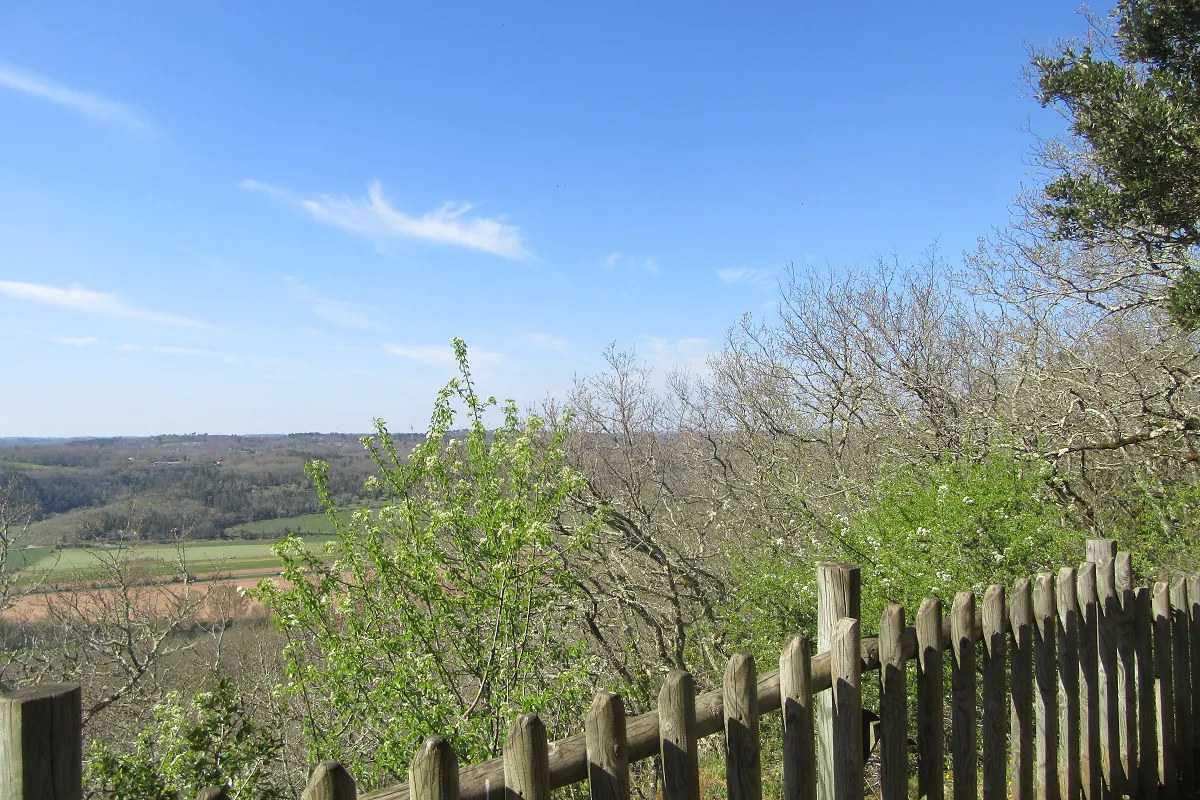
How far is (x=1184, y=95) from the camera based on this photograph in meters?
5.54

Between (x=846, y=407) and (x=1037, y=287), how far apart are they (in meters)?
2.48

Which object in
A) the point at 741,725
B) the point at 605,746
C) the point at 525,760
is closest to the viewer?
the point at 525,760

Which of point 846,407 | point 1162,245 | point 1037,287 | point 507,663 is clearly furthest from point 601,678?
point 1162,245

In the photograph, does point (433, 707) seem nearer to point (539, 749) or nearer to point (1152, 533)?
point (539, 749)

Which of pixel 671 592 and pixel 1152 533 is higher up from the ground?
pixel 1152 533

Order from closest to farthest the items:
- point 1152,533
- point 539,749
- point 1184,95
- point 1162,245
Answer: point 539,749, point 1152,533, point 1184,95, point 1162,245

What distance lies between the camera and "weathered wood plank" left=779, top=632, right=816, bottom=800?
188 cm

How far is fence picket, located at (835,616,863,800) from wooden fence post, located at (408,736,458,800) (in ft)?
3.85

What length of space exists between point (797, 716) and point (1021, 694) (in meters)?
1.10

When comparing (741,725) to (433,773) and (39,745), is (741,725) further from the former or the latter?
(39,745)

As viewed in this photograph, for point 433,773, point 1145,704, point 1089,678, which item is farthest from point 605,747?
point 1145,704

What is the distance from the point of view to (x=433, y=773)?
4.16ft

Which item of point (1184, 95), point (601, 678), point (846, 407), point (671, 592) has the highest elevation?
point (1184, 95)

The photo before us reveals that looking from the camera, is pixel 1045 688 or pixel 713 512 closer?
pixel 1045 688
